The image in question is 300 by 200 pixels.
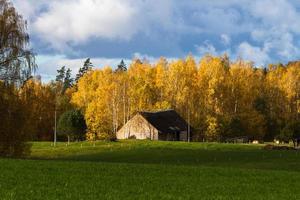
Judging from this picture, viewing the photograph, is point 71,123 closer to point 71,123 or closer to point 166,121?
point 71,123

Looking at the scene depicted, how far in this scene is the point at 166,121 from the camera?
98.9 m

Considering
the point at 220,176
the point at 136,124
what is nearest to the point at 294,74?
the point at 136,124

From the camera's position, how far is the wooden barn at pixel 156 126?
9800 cm

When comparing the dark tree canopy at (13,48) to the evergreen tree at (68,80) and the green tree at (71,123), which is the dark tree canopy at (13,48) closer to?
the green tree at (71,123)

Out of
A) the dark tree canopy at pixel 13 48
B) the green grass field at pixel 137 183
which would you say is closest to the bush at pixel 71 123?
the dark tree canopy at pixel 13 48

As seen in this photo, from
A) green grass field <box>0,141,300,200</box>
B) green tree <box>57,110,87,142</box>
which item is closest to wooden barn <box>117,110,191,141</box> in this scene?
green tree <box>57,110,87,142</box>

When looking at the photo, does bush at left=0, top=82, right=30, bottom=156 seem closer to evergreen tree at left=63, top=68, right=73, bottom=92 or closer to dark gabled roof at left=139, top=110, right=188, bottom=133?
dark gabled roof at left=139, top=110, right=188, bottom=133

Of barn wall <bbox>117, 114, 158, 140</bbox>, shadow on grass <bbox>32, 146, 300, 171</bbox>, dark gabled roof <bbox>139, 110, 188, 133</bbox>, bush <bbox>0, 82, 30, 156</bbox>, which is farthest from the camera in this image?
barn wall <bbox>117, 114, 158, 140</bbox>

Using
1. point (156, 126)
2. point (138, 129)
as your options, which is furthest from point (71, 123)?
point (156, 126)

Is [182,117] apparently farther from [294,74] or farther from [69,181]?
[69,181]

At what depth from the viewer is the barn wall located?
98.2 meters

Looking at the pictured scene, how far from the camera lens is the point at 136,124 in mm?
99500

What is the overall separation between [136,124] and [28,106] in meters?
58.4

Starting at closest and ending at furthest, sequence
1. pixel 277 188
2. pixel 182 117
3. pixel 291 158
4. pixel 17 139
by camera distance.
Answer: pixel 277 188 < pixel 17 139 < pixel 291 158 < pixel 182 117
